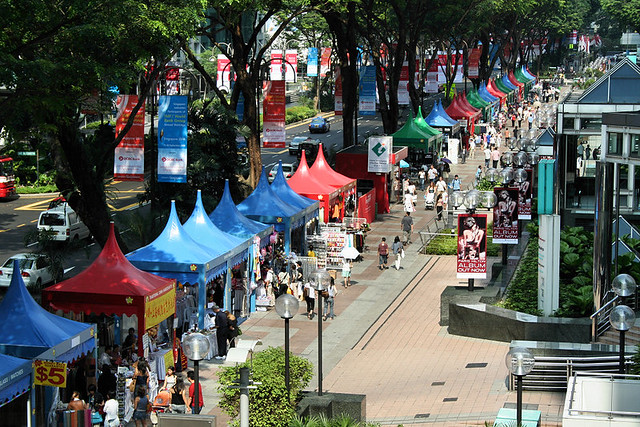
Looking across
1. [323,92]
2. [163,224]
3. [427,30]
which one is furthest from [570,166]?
[323,92]

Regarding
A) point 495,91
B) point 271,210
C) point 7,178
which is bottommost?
point 271,210

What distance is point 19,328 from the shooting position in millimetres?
18266

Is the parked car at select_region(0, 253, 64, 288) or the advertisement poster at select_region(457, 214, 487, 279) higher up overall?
the advertisement poster at select_region(457, 214, 487, 279)

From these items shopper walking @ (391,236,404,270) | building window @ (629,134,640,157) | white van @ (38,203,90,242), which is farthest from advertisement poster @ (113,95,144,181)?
building window @ (629,134,640,157)

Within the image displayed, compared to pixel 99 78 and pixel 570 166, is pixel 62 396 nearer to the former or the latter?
pixel 99 78

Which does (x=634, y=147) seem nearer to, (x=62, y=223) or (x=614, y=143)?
(x=614, y=143)

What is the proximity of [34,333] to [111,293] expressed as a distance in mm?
3396

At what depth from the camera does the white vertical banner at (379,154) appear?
43.2m

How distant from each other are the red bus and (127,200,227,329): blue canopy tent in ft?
81.4

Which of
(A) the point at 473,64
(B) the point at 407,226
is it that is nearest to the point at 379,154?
(B) the point at 407,226

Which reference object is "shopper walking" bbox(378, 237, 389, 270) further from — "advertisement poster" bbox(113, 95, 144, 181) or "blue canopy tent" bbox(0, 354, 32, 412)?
"blue canopy tent" bbox(0, 354, 32, 412)

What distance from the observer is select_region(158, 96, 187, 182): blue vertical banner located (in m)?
29.0

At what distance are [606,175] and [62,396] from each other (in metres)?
13.0

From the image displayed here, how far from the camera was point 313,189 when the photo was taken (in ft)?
119
